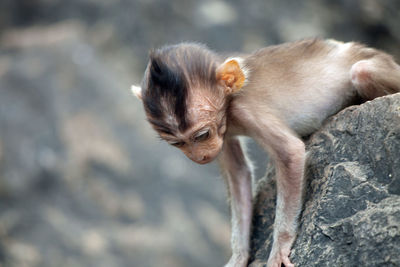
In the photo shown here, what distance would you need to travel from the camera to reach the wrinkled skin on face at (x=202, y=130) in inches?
172

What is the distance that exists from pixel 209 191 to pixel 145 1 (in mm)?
5352

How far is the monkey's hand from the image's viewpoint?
161 inches

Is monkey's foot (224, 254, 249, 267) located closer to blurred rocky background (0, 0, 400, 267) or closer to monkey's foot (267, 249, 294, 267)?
monkey's foot (267, 249, 294, 267)

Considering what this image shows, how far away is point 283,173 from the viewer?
14.4 feet

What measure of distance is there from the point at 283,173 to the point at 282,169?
0.04 meters

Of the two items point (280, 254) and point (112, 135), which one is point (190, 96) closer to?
point (280, 254)

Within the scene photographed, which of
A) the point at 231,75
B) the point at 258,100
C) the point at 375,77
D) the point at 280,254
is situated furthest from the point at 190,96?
the point at 375,77

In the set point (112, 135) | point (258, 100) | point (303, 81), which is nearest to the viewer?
point (258, 100)

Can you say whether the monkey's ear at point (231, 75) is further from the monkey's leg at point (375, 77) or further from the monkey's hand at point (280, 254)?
the monkey's hand at point (280, 254)

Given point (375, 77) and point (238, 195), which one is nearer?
point (375, 77)

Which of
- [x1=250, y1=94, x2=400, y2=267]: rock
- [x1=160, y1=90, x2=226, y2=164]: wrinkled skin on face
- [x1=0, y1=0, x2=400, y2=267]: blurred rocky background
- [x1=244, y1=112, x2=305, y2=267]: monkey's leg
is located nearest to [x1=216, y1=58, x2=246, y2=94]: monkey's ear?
[x1=160, y1=90, x2=226, y2=164]: wrinkled skin on face

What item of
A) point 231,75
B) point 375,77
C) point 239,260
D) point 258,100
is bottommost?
point 239,260

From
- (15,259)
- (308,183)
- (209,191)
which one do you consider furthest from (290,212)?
(15,259)

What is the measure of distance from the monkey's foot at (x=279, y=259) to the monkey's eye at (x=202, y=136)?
1147 mm
